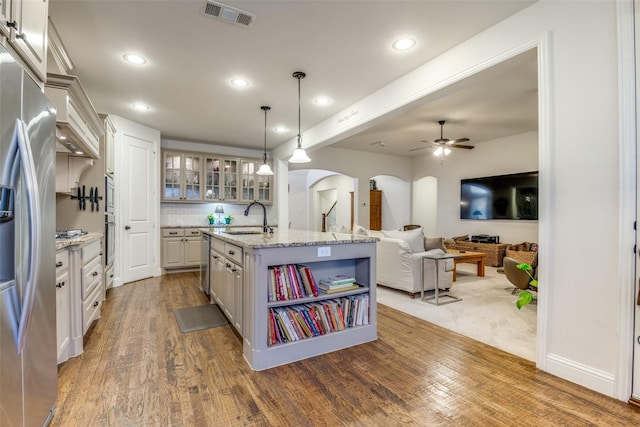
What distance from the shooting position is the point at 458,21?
2377 millimetres

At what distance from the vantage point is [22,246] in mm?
1171

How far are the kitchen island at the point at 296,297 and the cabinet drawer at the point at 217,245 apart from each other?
0.23m

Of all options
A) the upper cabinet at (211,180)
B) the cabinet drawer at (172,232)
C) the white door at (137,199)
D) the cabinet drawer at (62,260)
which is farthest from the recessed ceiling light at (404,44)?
the cabinet drawer at (172,232)

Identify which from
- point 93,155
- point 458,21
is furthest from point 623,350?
point 93,155

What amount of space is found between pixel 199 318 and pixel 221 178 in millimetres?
3663

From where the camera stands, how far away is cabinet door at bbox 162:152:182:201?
5738 mm

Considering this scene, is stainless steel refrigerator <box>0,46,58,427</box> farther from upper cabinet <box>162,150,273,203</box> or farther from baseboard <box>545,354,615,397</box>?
upper cabinet <box>162,150,273,203</box>

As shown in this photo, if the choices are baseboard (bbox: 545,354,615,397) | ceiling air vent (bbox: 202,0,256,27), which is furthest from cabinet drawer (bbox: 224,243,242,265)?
baseboard (bbox: 545,354,615,397)

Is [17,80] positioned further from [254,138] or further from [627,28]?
[254,138]

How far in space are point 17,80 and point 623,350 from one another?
3.30 m

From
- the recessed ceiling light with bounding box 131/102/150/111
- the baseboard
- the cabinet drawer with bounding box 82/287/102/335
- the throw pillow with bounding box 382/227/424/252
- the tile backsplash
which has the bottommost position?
Result: the baseboard

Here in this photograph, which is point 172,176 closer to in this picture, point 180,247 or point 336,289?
point 180,247

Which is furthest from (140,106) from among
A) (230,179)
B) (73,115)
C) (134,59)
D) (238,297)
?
(238,297)

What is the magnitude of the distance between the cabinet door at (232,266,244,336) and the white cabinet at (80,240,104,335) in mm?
1196
